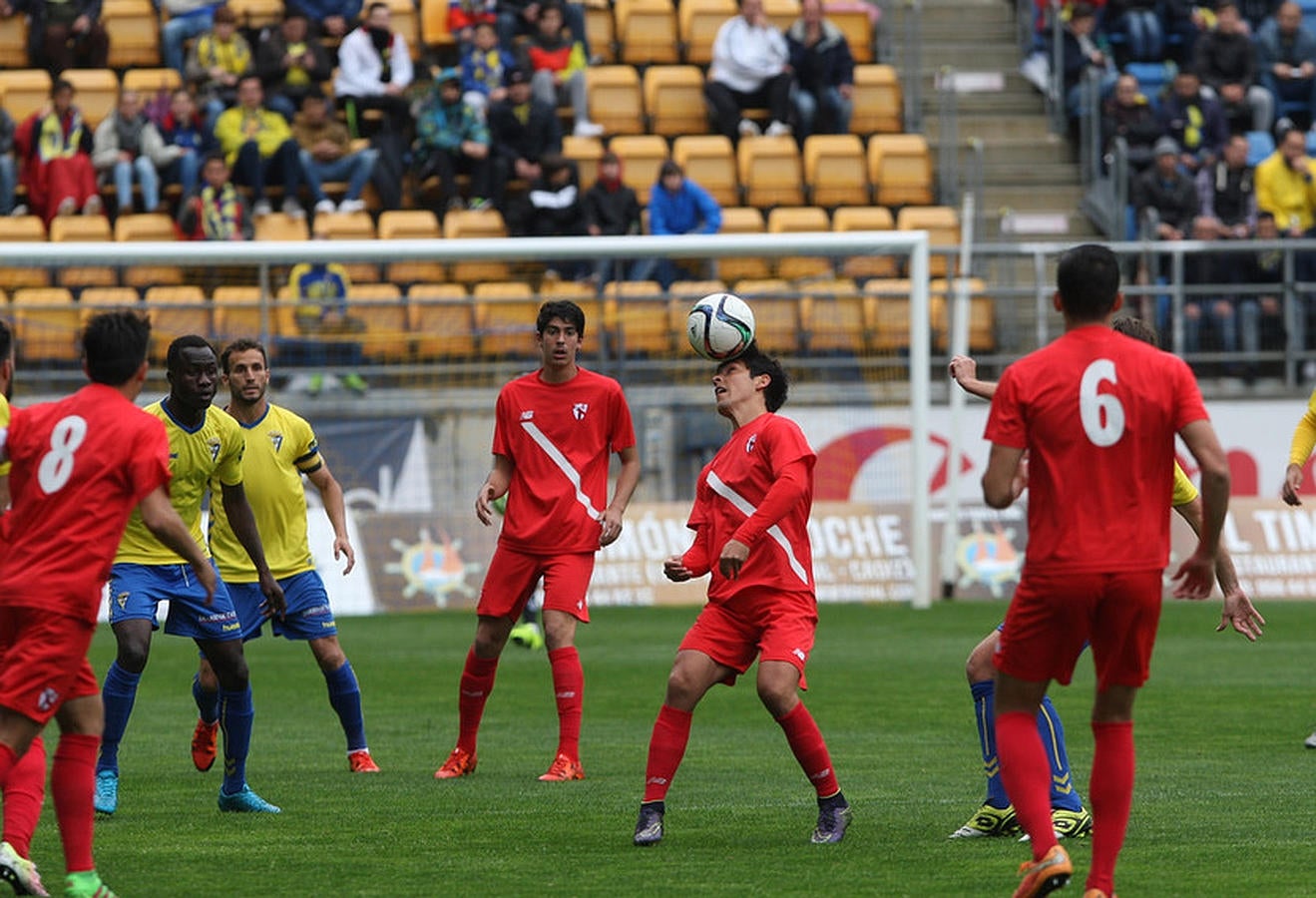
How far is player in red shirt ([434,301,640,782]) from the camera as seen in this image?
10.7 meters

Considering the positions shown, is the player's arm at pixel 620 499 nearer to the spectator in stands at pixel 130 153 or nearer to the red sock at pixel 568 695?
the red sock at pixel 568 695

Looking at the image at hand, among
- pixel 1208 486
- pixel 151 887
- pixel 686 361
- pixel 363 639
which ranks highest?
pixel 1208 486

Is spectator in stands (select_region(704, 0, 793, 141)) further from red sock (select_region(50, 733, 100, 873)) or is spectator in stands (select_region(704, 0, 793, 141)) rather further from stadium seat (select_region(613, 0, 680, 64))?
red sock (select_region(50, 733, 100, 873))

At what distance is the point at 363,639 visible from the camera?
18359 mm

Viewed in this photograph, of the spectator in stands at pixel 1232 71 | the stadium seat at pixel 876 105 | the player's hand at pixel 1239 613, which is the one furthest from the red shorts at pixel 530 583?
the spectator in stands at pixel 1232 71

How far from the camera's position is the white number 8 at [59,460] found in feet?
22.4

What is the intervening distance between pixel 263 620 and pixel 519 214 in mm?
12975

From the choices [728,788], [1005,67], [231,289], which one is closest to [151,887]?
[728,788]

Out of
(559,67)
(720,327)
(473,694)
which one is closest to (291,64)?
(559,67)

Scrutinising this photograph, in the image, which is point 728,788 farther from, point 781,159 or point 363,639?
point 781,159

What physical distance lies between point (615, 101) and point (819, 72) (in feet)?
7.99

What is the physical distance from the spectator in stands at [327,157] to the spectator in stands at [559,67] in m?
2.22

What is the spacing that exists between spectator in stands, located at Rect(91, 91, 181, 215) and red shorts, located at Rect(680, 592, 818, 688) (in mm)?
16277

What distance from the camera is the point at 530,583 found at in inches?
428
